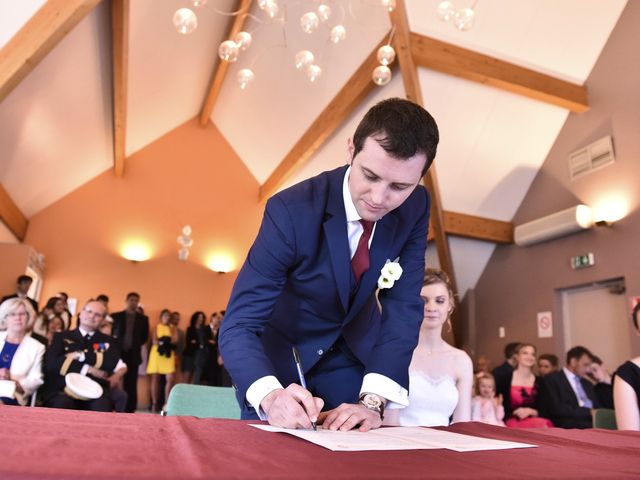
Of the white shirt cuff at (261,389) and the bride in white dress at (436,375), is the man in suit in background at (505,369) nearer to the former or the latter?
the bride in white dress at (436,375)

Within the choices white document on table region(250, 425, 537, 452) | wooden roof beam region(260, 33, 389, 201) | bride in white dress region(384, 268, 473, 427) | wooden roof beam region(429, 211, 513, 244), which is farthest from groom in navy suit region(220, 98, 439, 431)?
wooden roof beam region(429, 211, 513, 244)

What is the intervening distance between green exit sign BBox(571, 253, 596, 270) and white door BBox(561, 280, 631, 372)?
258 millimetres

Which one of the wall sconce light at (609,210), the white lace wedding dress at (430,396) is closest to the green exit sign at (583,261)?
the wall sconce light at (609,210)

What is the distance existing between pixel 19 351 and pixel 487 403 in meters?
3.37

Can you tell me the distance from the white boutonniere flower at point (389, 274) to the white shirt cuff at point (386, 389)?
223 mm

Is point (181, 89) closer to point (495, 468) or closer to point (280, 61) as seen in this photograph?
point (280, 61)

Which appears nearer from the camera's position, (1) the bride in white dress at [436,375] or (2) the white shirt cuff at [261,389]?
(2) the white shirt cuff at [261,389]

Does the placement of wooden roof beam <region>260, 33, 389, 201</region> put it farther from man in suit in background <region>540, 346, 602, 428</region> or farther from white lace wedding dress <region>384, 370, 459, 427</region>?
white lace wedding dress <region>384, 370, 459, 427</region>

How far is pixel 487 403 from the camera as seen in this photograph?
159 inches

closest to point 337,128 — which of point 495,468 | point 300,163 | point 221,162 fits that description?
point 300,163

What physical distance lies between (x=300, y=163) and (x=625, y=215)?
430 centimetres

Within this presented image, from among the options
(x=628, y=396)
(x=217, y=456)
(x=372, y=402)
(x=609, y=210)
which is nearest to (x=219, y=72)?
(x=609, y=210)

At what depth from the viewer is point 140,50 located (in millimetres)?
6277

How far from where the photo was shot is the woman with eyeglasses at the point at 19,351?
137 inches
